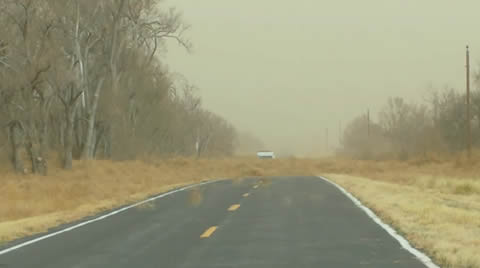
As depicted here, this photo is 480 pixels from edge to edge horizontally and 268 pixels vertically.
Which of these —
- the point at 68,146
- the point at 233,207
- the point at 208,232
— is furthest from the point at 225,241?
the point at 68,146

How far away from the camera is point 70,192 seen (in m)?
26.2

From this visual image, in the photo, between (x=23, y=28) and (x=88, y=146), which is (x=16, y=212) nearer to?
(x=23, y=28)

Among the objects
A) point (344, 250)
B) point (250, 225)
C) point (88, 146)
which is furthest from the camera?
point (88, 146)

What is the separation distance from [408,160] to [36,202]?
43.3 meters

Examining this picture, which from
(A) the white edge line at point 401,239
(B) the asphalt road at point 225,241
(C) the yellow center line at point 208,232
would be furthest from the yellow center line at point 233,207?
(C) the yellow center line at point 208,232

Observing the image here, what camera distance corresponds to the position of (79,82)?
4153cm

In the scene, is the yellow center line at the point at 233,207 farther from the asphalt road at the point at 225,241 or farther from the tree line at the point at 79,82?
the tree line at the point at 79,82

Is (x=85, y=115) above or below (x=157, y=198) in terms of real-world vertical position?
above

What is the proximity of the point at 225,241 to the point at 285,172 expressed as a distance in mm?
46138

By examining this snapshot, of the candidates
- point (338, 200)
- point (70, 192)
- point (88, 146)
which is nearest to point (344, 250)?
point (338, 200)

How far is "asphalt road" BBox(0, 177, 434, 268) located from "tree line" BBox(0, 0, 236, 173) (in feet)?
55.4

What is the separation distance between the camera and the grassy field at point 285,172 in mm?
12430

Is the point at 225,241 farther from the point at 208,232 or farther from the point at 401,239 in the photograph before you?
the point at 401,239

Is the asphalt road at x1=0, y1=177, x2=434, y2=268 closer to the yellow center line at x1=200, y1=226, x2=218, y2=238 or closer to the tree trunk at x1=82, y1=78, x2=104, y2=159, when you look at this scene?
the yellow center line at x1=200, y1=226, x2=218, y2=238
